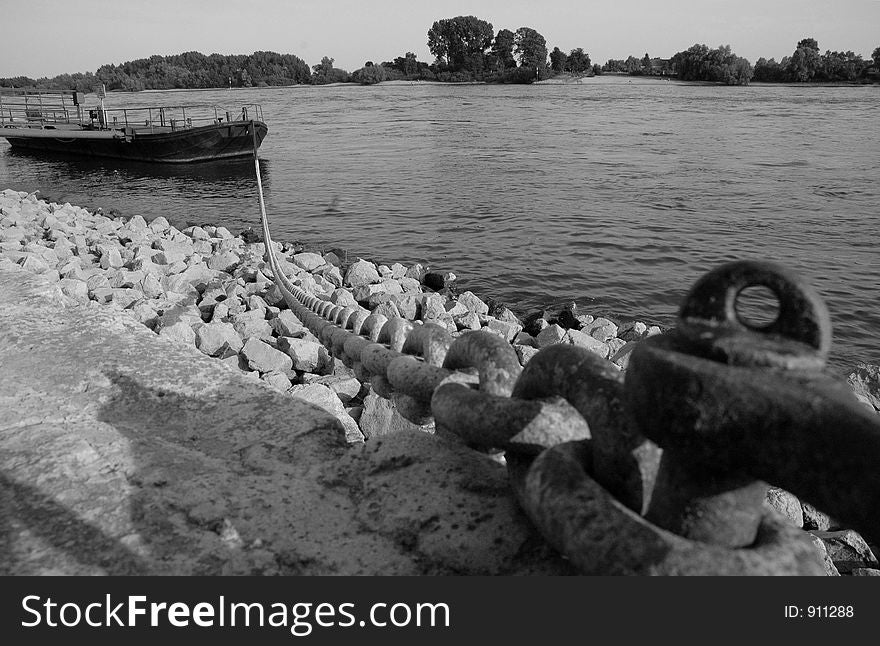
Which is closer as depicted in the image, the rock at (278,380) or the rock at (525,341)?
the rock at (278,380)

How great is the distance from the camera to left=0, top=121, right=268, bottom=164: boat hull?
82.8 ft

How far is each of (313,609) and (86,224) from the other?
1365cm

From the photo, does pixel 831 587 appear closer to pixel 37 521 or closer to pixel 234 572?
pixel 234 572

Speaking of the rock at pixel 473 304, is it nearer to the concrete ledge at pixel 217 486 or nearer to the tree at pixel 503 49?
the concrete ledge at pixel 217 486

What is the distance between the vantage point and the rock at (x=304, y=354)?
204 inches

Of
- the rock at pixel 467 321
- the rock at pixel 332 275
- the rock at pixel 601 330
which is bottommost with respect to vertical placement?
the rock at pixel 601 330

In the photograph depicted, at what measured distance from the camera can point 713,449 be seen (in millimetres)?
856

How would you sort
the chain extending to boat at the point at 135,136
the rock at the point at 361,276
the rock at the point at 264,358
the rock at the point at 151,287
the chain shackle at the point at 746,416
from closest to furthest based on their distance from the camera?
the chain shackle at the point at 746,416
the rock at the point at 264,358
the rock at the point at 151,287
the rock at the point at 361,276
the chain extending to boat at the point at 135,136

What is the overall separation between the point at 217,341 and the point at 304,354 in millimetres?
761

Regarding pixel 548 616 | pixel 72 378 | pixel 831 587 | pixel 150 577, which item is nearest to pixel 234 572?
pixel 150 577

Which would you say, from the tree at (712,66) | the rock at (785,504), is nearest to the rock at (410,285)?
the rock at (785,504)

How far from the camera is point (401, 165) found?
22781 mm

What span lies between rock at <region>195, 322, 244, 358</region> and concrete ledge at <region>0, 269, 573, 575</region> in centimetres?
281

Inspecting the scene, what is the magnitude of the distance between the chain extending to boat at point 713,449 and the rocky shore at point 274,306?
1.67m
